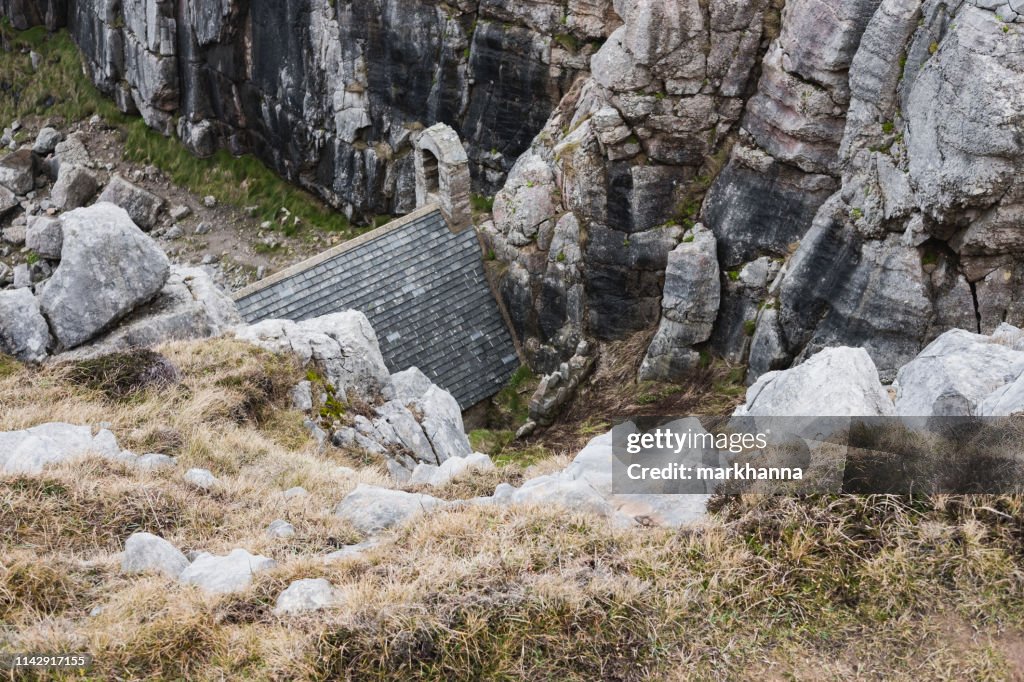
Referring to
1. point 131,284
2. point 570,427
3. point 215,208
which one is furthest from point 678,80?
point 215,208

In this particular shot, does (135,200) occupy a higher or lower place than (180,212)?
higher

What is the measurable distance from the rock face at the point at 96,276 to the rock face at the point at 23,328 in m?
0.21

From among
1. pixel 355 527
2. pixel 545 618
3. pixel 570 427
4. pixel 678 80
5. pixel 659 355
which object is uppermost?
pixel 678 80

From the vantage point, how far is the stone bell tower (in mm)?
22375

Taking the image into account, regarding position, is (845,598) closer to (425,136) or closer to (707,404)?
(707,404)

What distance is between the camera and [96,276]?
1545cm

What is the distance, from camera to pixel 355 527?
9.83m

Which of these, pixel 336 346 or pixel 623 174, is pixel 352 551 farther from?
pixel 623 174

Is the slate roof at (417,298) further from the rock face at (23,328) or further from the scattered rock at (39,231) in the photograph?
the scattered rock at (39,231)

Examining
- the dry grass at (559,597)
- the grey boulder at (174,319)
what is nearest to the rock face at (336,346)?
the grey boulder at (174,319)

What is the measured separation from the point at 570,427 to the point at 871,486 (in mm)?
11363

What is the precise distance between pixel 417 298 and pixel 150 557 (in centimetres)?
1375

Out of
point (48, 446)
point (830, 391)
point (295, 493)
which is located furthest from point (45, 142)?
point (830, 391)

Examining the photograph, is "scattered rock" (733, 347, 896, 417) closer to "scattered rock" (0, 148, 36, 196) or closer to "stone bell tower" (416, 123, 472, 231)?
"stone bell tower" (416, 123, 472, 231)
